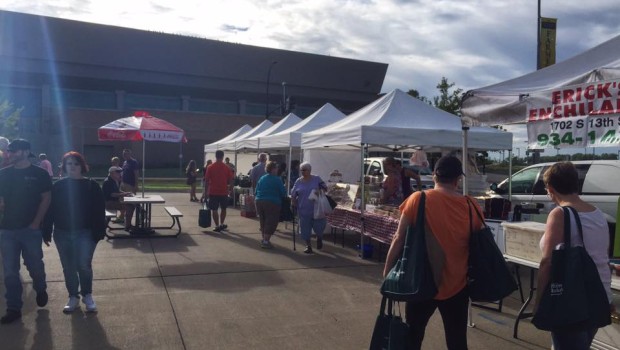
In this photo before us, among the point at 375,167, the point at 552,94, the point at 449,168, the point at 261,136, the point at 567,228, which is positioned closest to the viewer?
the point at 567,228

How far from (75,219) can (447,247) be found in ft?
12.8

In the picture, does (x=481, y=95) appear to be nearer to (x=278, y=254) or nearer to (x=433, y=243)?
(x=433, y=243)

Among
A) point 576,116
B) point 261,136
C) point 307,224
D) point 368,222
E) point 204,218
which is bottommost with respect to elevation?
point 204,218

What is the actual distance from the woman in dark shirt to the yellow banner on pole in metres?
13.5

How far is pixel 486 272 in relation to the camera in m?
3.28

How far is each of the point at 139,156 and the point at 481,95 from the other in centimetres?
4946

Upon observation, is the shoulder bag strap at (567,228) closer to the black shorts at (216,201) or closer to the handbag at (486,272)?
the handbag at (486,272)

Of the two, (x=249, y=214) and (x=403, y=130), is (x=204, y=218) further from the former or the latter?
(x=403, y=130)

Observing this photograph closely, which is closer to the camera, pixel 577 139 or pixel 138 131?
pixel 577 139

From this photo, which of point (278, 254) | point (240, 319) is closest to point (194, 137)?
point (278, 254)

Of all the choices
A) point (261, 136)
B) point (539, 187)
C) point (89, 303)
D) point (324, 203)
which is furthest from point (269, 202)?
point (261, 136)

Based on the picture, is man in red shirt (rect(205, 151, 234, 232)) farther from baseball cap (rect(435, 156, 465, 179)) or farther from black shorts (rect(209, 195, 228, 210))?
baseball cap (rect(435, 156, 465, 179))

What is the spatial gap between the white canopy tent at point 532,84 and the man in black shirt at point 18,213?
4.48m

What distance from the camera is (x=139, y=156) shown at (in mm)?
51469
